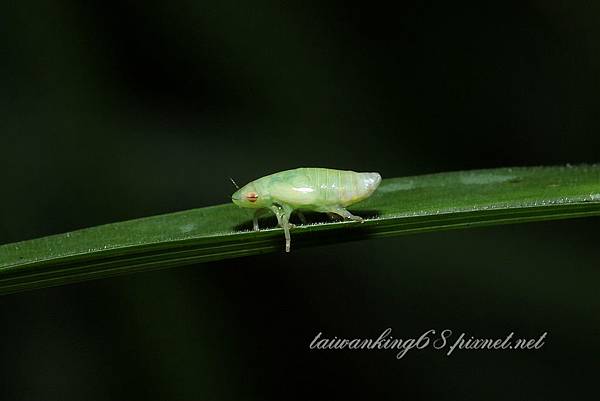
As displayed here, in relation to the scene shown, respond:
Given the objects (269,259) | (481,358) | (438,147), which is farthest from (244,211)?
(438,147)

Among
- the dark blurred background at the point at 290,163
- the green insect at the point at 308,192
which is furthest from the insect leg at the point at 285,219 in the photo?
the dark blurred background at the point at 290,163

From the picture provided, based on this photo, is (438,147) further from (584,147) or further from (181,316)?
(181,316)

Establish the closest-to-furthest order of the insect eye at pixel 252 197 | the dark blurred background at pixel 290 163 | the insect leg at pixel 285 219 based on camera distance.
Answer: the insect leg at pixel 285 219 < the insect eye at pixel 252 197 < the dark blurred background at pixel 290 163

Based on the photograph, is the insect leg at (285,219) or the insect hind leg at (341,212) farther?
the insect hind leg at (341,212)

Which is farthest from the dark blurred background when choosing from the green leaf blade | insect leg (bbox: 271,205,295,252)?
insect leg (bbox: 271,205,295,252)

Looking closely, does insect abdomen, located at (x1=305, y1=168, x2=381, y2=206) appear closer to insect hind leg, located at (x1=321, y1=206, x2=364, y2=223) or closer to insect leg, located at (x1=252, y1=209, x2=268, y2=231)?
insect hind leg, located at (x1=321, y1=206, x2=364, y2=223)

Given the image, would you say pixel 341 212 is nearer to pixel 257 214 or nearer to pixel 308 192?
pixel 308 192

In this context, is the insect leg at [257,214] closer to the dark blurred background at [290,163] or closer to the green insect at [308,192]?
the green insect at [308,192]

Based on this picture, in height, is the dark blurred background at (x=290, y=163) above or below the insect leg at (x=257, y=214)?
above
